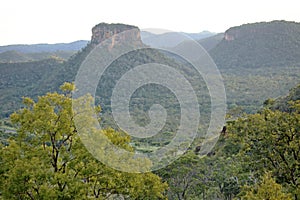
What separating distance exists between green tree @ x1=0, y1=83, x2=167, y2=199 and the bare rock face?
89952mm

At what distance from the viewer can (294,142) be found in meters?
11.5

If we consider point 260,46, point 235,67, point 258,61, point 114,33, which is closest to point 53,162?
point 114,33

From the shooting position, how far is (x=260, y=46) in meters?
110

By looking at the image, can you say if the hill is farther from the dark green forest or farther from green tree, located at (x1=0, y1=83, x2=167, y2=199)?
green tree, located at (x1=0, y1=83, x2=167, y2=199)

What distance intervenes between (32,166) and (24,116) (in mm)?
1809

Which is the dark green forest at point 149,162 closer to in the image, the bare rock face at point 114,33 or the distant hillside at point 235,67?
the distant hillside at point 235,67

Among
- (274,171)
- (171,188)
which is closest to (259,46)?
(171,188)

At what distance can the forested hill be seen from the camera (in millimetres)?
96688

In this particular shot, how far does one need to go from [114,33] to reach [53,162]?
313 feet

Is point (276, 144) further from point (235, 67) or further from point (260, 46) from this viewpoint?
point (260, 46)

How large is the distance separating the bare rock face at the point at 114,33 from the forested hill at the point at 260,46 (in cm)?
2738

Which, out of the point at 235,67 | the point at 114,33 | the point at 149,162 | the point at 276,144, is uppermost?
the point at 114,33

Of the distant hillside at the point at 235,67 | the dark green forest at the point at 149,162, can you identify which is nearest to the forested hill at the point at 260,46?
the distant hillside at the point at 235,67

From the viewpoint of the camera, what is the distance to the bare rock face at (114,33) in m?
102
